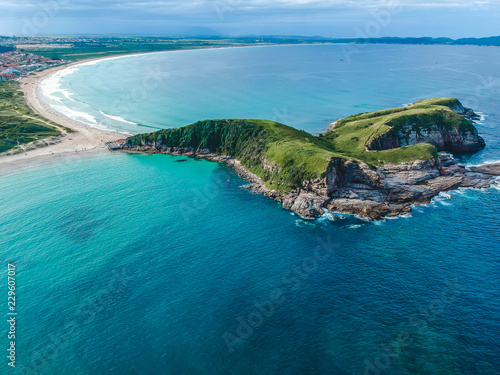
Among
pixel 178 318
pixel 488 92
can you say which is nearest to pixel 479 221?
pixel 178 318

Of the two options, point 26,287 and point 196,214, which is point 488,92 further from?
point 26,287

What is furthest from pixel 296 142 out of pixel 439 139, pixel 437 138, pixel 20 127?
pixel 20 127

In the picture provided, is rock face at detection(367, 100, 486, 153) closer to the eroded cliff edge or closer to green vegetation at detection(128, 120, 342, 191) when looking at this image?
the eroded cliff edge

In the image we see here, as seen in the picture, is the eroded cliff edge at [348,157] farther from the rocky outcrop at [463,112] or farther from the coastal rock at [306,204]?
the rocky outcrop at [463,112]

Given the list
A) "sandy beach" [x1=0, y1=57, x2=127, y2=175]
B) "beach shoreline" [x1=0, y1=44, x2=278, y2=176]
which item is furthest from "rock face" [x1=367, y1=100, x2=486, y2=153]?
"sandy beach" [x1=0, y1=57, x2=127, y2=175]

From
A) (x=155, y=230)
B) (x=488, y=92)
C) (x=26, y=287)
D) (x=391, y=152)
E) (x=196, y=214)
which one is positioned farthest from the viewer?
(x=488, y=92)

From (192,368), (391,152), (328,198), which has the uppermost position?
(391,152)

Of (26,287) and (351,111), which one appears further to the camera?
(351,111)

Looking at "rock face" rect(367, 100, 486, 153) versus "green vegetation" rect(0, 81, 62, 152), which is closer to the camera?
"rock face" rect(367, 100, 486, 153)
